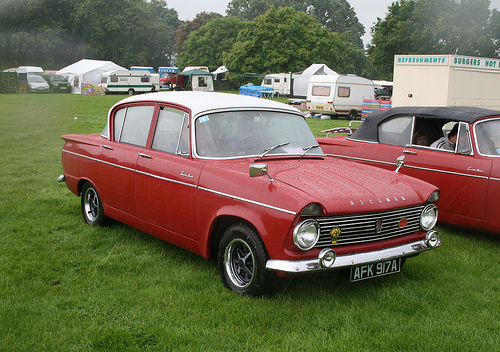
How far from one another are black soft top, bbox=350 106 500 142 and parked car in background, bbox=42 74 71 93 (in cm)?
4533

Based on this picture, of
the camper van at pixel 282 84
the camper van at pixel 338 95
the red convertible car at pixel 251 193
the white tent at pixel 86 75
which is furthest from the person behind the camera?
the camper van at pixel 282 84

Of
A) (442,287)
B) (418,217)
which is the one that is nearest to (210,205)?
(418,217)

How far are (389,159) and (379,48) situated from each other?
54753 mm

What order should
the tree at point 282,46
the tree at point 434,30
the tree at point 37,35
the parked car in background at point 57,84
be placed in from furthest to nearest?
the tree at point 37,35 → the tree at point 282,46 → the tree at point 434,30 → the parked car in background at point 57,84

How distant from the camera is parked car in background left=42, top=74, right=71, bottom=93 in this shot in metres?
47.4

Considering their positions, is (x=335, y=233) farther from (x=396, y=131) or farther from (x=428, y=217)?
(x=396, y=131)

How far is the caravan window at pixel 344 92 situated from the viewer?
87.4 feet

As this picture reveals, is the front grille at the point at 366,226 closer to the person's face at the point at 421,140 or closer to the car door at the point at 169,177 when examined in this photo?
the car door at the point at 169,177

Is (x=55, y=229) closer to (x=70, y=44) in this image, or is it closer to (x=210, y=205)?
(x=210, y=205)

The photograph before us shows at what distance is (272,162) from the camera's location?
15.4 feet

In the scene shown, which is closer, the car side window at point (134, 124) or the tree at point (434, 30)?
the car side window at point (134, 124)

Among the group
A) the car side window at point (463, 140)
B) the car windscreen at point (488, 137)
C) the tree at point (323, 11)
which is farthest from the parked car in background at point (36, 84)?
the tree at point (323, 11)

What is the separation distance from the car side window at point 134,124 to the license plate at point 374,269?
2698mm

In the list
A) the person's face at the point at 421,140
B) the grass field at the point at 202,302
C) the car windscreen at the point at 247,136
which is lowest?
the grass field at the point at 202,302
